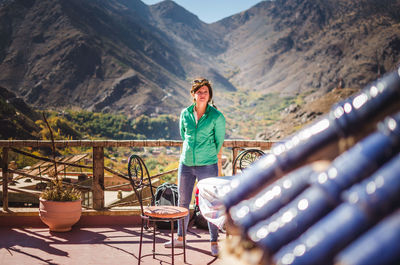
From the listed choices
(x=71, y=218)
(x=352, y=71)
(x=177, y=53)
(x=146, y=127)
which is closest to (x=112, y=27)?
(x=177, y=53)

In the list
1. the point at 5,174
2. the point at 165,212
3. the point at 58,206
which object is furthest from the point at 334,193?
the point at 5,174

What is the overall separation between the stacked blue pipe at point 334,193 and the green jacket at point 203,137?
7.10ft

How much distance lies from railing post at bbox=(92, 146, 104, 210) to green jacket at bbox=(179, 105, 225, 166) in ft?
4.79

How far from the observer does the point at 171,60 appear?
147 m

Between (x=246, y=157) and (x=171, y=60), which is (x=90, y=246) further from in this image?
(x=171, y=60)

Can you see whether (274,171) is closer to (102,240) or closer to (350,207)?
(350,207)

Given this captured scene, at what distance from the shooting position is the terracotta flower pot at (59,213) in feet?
10.7

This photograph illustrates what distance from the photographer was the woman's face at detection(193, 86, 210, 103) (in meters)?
2.77

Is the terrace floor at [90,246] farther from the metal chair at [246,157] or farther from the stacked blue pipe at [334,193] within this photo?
the stacked blue pipe at [334,193]

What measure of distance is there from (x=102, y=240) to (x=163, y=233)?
0.70 m

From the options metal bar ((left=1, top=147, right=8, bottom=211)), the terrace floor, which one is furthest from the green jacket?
metal bar ((left=1, top=147, right=8, bottom=211))

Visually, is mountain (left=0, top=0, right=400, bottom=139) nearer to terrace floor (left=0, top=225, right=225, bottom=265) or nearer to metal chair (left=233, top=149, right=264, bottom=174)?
terrace floor (left=0, top=225, right=225, bottom=265)

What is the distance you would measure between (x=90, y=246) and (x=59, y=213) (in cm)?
53

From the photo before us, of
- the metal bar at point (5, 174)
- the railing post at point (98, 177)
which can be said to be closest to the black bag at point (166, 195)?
the railing post at point (98, 177)
